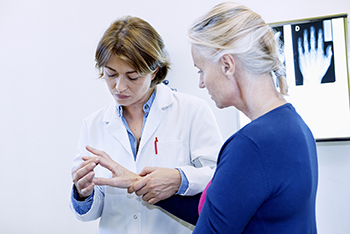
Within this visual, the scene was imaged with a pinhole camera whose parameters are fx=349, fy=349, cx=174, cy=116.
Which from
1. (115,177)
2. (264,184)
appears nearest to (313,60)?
(115,177)

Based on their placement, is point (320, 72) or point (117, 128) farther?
point (320, 72)

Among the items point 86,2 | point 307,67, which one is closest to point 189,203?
point 307,67

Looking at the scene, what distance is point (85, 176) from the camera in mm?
1111

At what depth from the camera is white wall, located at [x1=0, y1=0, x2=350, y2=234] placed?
84.3 inches

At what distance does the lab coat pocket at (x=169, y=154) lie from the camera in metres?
1.28

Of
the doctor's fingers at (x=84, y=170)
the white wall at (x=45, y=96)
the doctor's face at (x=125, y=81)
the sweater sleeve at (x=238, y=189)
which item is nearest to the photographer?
the sweater sleeve at (x=238, y=189)

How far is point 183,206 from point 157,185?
0.11m

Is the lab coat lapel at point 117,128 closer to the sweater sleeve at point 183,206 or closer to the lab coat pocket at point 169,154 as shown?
the lab coat pocket at point 169,154

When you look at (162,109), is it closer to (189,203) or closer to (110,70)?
(110,70)

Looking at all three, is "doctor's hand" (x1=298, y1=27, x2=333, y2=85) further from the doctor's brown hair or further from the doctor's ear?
the doctor's ear

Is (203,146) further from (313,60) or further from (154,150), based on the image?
(313,60)

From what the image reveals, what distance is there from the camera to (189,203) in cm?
115

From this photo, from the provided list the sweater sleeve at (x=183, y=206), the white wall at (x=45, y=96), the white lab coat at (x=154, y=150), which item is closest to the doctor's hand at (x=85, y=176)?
the white lab coat at (x=154, y=150)

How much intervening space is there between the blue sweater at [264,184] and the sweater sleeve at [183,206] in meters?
0.42
